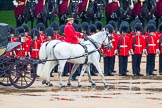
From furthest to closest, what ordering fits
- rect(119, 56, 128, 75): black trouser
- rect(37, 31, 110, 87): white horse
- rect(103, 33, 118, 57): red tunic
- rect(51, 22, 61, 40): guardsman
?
rect(119, 56, 128, 75): black trouser
rect(103, 33, 118, 57): red tunic
rect(51, 22, 61, 40): guardsman
rect(37, 31, 110, 87): white horse

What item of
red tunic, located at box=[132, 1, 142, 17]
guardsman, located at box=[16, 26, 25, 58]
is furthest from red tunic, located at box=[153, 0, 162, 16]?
guardsman, located at box=[16, 26, 25, 58]

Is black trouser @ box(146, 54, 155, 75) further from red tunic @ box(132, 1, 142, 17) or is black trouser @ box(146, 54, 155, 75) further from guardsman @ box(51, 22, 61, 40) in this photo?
red tunic @ box(132, 1, 142, 17)

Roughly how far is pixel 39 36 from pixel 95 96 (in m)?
5.52

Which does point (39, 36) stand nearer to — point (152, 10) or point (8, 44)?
point (8, 44)

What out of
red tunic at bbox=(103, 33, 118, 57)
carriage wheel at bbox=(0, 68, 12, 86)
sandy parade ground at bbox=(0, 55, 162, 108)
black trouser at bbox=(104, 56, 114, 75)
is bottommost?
sandy parade ground at bbox=(0, 55, 162, 108)

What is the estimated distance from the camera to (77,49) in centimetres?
2292

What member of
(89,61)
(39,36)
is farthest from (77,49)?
(39,36)

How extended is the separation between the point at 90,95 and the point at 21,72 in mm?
2116

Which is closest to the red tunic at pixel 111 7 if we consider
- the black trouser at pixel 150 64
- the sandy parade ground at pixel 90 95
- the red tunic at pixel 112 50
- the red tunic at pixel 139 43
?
the black trouser at pixel 150 64

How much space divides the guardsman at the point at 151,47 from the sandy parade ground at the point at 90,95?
1387 mm

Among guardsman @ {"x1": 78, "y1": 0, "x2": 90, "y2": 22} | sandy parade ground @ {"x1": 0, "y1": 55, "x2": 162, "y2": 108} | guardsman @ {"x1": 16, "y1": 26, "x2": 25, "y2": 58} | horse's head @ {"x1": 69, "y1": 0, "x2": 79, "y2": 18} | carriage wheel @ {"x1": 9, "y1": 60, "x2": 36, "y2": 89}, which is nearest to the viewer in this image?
sandy parade ground @ {"x1": 0, "y1": 55, "x2": 162, "y2": 108}

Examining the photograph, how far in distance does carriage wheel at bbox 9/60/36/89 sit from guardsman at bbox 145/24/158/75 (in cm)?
452

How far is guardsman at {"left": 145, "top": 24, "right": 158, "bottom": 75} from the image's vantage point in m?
26.2

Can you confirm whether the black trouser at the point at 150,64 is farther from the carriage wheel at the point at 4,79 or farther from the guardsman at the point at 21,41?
the carriage wheel at the point at 4,79
